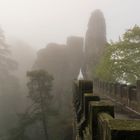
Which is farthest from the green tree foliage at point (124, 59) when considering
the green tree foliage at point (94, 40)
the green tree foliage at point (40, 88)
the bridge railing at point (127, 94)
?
the green tree foliage at point (94, 40)

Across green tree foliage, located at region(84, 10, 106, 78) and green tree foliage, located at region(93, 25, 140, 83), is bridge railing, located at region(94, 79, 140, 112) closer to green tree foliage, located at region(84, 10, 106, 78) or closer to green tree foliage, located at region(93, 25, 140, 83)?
green tree foliage, located at region(93, 25, 140, 83)

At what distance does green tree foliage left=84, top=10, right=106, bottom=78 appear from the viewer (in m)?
57.3

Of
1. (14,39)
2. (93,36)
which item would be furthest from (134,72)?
(14,39)

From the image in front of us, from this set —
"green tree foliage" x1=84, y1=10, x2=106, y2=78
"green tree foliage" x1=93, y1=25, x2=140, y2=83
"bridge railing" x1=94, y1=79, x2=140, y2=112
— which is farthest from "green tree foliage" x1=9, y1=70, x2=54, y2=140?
"green tree foliage" x1=84, y1=10, x2=106, y2=78

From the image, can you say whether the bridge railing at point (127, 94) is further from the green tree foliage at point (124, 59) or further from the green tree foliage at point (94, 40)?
the green tree foliage at point (94, 40)

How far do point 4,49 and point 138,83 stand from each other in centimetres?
3450

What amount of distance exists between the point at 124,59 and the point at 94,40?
29.8 metres

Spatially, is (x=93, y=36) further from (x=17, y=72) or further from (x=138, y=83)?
(x=138, y=83)

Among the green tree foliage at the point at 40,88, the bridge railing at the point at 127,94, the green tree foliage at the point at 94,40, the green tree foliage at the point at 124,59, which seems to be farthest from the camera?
the green tree foliage at the point at 94,40

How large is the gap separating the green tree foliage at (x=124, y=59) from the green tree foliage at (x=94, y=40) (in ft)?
73.9

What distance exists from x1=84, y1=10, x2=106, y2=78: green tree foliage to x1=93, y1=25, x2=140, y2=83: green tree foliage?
2254cm

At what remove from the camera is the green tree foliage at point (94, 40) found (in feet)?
188

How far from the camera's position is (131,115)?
1401 cm

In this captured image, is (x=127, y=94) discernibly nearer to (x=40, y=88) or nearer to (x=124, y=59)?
(x=124, y=59)
